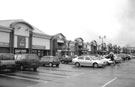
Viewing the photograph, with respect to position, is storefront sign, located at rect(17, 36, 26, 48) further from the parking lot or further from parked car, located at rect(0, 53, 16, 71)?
the parking lot

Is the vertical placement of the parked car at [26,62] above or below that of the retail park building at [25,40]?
below

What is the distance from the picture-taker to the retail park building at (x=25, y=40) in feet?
88.9

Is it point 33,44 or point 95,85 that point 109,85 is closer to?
point 95,85

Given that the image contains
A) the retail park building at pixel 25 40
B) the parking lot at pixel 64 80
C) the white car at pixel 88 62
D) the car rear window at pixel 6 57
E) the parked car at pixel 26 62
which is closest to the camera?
the parking lot at pixel 64 80

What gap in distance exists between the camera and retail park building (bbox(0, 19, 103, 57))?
27.1 meters

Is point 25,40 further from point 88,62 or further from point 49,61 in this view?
point 88,62

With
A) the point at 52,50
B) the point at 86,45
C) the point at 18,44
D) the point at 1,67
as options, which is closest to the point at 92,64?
the point at 1,67

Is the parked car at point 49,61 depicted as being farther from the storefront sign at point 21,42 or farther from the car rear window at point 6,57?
the storefront sign at point 21,42

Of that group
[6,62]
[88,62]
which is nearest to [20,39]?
[88,62]

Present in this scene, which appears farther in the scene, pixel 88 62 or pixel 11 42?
pixel 11 42

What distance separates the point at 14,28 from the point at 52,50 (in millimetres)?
13296

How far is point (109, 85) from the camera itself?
951 cm

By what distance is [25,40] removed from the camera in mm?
31109

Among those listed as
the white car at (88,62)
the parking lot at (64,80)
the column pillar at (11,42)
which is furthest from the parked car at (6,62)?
the column pillar at (11,42)
